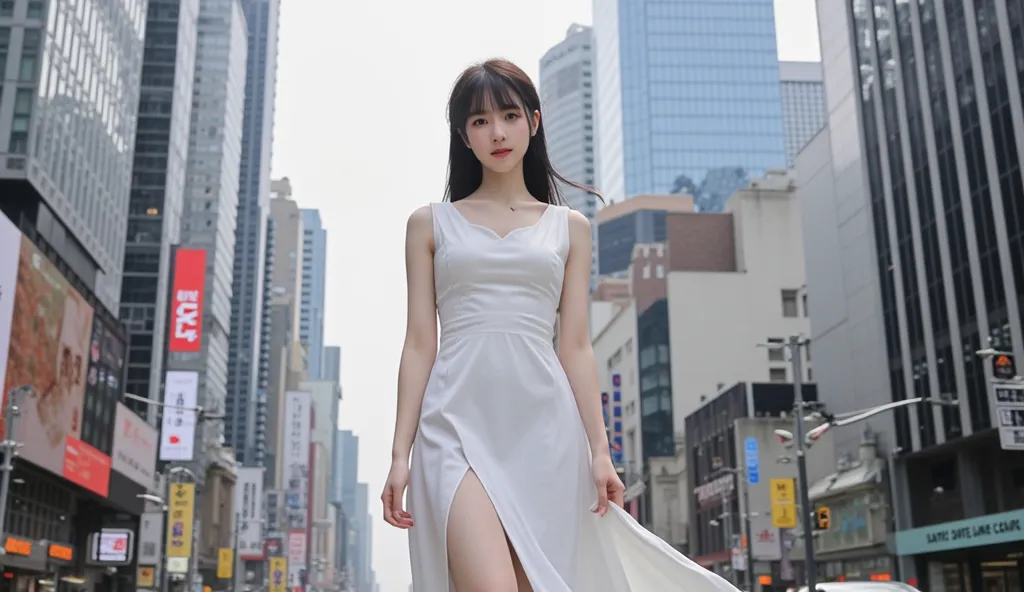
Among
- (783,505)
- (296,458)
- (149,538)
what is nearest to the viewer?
(783,505)

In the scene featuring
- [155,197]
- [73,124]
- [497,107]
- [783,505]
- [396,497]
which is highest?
[155,197]

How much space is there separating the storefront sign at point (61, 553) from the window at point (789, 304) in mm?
54252

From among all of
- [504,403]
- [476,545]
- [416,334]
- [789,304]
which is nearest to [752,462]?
[789,304]

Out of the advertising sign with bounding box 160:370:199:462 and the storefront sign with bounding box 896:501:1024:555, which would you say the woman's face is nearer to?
the storefront sign with bounding box 896:501:1024:555

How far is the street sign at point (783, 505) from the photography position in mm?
39844

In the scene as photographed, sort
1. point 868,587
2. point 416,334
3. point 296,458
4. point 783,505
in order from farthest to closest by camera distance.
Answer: point 296,458 < point 783,505 < point 868,587 < point 416,334

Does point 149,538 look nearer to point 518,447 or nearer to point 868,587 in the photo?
point 868,587

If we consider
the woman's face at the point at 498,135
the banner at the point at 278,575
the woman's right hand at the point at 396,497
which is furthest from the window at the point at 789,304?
the woman's right hand at the point at 396,497

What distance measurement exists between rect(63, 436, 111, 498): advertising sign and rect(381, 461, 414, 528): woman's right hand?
40.6 m

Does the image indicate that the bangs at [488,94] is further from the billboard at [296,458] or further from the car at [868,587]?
the billboard at [296,458]

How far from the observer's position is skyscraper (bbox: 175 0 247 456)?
105 meters

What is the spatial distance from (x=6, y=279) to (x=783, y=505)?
2726 cm

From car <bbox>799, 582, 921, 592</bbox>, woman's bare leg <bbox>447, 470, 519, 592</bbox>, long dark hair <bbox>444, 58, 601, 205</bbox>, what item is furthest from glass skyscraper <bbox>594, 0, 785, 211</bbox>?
woman's bare leg <bbox>447, 470, 519, 592</bbox>

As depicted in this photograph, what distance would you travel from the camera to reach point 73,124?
48.9 m
